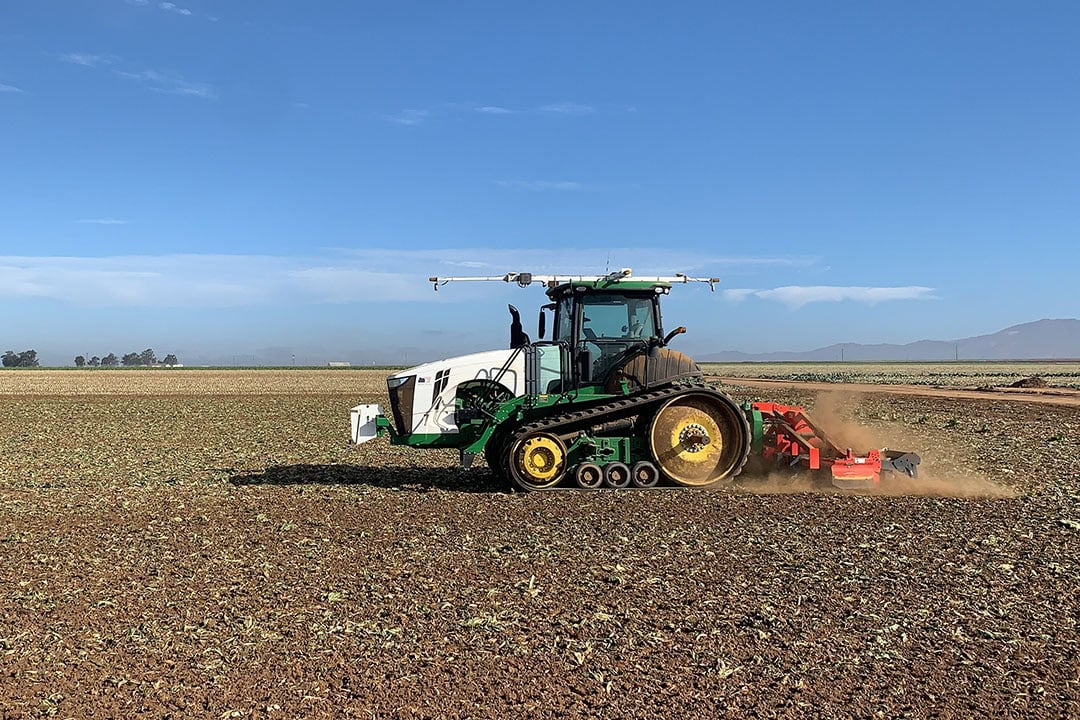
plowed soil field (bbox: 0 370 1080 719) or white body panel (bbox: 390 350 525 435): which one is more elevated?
white body panel (bbox: 390 350 525 435)

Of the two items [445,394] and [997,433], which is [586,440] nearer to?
[445,394]

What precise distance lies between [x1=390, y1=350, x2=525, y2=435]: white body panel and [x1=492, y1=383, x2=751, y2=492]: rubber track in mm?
927

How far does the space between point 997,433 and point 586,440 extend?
52.9ft

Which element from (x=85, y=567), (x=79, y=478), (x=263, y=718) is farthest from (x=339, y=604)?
(x=79, y=478)

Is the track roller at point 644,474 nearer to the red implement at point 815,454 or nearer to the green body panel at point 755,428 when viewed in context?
the green body panel at point 755,428

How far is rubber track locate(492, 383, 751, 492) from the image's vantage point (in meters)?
14.1

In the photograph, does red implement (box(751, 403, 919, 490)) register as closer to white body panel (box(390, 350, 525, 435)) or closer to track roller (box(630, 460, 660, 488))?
track roller (box(630, 460, 660, 488))

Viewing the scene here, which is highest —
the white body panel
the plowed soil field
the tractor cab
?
the tractor cab

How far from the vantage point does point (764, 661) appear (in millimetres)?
6977

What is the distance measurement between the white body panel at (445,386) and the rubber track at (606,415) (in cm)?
93

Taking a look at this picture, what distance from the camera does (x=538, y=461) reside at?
1430 centimetres

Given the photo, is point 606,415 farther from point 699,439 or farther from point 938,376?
point 938,376

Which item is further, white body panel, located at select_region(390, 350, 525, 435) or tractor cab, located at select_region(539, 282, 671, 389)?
white body panel, located at select_region(390, 350, 525, 435)

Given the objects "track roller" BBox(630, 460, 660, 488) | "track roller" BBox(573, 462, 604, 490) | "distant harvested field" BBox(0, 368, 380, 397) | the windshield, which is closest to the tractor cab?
the windshield
